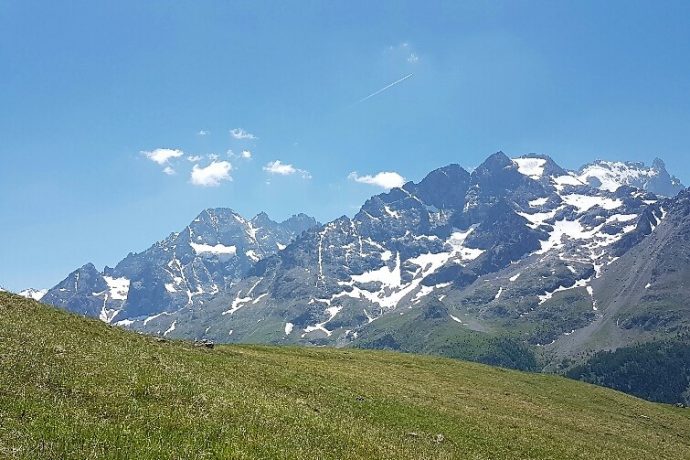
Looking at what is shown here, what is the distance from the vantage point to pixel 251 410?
86.7 feet

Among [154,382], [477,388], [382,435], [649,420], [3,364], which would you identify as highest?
[3,364]

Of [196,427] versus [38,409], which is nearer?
[38,409]

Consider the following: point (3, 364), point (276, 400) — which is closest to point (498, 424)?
point (276, 400)

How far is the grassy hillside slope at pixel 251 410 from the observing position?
19000 mm

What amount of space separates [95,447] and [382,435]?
17078 millimetres

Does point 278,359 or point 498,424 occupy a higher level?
point 278,359

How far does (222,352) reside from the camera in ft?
167

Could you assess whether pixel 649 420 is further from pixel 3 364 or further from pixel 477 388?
pixel 3 364

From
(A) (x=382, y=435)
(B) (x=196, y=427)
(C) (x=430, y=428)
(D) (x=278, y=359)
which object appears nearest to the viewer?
(B) (x=196, y=427)

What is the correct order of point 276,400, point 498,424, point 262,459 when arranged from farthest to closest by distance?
point 498,424
point 276,400
point 262,459

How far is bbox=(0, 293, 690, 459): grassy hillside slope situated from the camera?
748 inches

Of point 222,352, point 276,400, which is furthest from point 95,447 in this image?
point 222,352

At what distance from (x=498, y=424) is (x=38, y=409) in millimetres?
35221

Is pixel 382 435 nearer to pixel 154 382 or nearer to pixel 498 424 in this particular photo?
pixel 154 382
